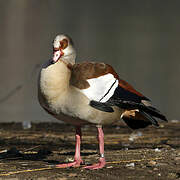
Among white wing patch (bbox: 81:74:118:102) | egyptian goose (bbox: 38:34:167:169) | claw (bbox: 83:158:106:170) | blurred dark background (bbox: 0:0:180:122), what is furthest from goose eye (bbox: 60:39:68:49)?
blurred dark background (bbox: 0:0:180:122)

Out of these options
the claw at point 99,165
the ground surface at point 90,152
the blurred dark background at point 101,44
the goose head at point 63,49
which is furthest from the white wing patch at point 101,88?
the blurred dark background at point 101,44

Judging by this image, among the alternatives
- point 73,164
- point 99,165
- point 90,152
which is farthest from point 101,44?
point 99,165

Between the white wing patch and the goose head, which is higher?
the goose head

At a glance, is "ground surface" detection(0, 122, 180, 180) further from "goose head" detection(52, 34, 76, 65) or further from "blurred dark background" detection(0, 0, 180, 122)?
"blurred dark background" detection(0, 0, 180, 122)

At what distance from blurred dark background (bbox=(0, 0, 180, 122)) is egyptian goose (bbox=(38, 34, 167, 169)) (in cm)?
686

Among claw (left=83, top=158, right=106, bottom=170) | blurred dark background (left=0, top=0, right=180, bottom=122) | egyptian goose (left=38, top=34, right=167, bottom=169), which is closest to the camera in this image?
egyptian goose (left=38, top=34, right=167, bottom=169)

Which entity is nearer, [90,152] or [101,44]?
[90,152]

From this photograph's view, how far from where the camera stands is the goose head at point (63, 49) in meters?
6.15

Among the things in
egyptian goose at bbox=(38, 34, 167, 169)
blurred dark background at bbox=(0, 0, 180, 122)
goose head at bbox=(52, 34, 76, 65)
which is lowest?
egyptian goose at bbox=(38, 34, 167, 169)

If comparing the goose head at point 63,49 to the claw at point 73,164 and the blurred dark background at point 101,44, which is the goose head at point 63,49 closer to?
the claw at point 73,164

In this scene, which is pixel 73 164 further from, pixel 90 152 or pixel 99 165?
pixel 90 152

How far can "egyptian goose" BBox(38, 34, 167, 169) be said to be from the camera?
595cm

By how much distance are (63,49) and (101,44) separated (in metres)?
30.7

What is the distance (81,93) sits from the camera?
5.96m
